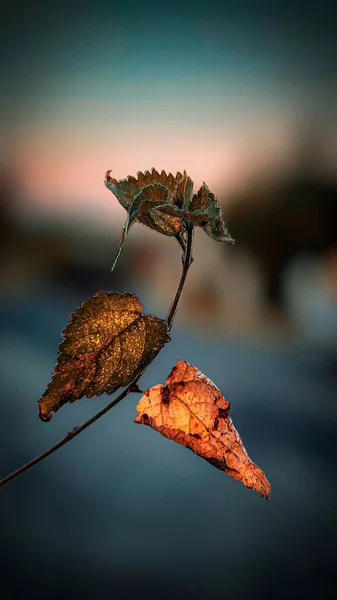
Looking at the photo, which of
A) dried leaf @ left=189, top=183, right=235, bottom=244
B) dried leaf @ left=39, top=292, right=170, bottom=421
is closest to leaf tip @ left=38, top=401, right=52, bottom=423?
dried leaf @ left=39, top=292, right=170, bottom=421

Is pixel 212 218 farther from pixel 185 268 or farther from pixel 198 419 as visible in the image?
pixel 198 419

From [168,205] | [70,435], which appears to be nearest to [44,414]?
[70,435]

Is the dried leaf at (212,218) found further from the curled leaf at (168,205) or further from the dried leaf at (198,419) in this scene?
the dried leaf at (198,419)

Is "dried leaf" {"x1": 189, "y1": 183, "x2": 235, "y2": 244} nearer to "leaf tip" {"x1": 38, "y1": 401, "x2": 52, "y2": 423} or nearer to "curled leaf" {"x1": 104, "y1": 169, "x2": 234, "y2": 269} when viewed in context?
"curled leaf" {"x1": 104, "y1": 169, "x2": 234, "y2": 269}

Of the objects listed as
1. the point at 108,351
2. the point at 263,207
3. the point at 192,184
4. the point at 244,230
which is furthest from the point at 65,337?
the point at 263,207

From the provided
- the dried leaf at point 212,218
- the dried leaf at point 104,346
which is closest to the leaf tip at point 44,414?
the dried leaf at point 104,346

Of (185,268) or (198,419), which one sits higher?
(185,268)
